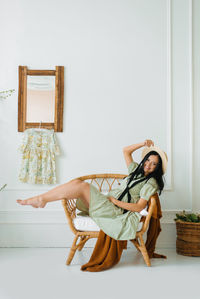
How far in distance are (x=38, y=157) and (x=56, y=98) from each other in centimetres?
64

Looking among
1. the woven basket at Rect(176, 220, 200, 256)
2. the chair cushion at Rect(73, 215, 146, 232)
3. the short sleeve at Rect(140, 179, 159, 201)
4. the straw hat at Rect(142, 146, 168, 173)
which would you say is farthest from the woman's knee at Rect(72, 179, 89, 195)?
the woven basket at Rect(176, 220, 200, 256)

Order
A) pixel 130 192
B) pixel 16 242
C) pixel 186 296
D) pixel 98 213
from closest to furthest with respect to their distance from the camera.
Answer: pixel 186 296 → pixel 98 213 → pixel 130 192 → pixel 16 242

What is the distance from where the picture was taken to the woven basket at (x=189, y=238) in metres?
3.03

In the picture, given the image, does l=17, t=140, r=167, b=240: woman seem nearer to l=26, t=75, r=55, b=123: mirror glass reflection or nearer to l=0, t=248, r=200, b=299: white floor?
l=0, t=248, r=200, b=299: white floor

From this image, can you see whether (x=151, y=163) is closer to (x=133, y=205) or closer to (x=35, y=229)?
(x=133, y=205)

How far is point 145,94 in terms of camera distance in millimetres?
3416

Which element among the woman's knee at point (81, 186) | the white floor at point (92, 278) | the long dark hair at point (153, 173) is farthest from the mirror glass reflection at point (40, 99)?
the white floor at point (92, 278)

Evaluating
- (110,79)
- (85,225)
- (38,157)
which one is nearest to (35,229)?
(38,157)

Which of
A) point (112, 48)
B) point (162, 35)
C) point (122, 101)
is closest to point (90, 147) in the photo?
point (122, 101)

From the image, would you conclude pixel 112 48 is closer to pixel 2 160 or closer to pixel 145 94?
pixel 145 94

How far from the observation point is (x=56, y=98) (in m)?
3.35

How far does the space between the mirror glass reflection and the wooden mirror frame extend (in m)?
0.04

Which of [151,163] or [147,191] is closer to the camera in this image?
[147,191]

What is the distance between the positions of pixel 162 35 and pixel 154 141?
1.14 m
